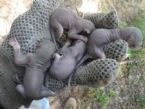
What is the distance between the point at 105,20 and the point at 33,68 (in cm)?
31

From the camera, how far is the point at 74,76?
1237mm

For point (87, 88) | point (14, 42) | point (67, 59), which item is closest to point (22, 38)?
point (14, 42)

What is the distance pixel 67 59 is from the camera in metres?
1.27

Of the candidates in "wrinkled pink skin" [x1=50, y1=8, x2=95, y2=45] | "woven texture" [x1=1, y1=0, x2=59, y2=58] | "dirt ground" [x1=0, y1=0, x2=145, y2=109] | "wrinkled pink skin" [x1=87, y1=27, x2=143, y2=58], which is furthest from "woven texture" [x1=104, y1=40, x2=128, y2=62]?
"dirt ground" [x1=0, y1=0, x2=145, y2=109]

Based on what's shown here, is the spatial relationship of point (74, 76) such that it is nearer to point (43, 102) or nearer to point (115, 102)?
point (43, 102)

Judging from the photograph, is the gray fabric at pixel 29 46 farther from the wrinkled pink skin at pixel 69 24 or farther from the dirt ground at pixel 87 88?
the dirt ground at pixel 87 88

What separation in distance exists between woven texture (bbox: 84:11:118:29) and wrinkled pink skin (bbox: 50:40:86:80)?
101 millimetres

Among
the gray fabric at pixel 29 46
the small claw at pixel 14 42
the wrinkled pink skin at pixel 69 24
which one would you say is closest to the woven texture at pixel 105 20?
the wrinkled pink skin at pixel 69 24

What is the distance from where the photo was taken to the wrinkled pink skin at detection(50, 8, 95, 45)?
1299mm

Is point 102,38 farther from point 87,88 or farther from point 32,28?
point 87,88

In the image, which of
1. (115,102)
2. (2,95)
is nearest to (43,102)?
(2,95)

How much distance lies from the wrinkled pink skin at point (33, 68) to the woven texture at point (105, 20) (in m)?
0.21

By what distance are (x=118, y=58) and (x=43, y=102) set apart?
2.85 feet

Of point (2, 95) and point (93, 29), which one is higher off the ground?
point (93, 29)
